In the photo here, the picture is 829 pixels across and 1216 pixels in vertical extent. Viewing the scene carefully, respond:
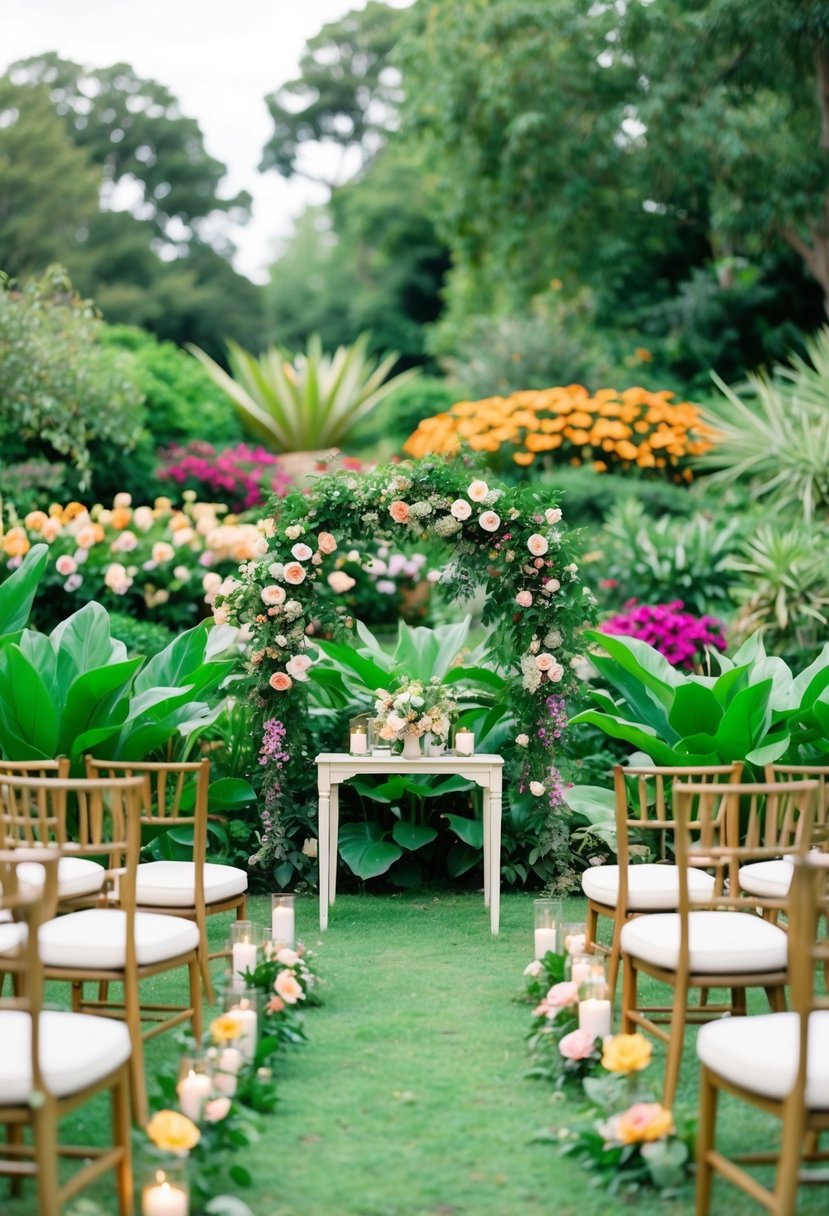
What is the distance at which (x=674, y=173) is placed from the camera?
12227 mm

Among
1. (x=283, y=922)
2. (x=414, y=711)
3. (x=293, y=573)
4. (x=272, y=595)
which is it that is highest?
(x=293, y=573)

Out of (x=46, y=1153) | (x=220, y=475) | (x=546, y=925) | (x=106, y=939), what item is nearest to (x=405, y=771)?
(x=546, y=925)

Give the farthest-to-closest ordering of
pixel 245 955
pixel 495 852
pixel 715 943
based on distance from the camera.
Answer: pixel 495 852 < pixel 245 955 < pixel 715 943

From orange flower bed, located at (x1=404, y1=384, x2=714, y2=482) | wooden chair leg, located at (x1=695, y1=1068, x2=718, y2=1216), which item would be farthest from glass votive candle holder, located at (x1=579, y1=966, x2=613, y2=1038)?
orange flower bed, located at (x1=404, y1=384, x2=714, y2=482)

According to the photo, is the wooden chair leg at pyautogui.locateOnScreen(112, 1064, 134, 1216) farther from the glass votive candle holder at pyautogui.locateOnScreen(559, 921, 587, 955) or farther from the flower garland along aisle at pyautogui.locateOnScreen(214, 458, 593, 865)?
the flower garland along aisle at pyautogui.locateOnScreen(214, 458, 593, 865)

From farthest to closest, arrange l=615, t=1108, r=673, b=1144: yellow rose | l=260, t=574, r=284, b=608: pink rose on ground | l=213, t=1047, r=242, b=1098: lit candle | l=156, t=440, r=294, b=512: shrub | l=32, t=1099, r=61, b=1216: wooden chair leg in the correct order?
l=156, t=440, r=294, b=512: shrub, l=260, t=574, r=284, b=608: pink rose on ground, l=213, t=1047, r=242, b=1098: lit candle, l=615, t=1108, r=673, b=1144: yellow rose, l=32, t=1099, r=61, b=1216: wooden chair leg

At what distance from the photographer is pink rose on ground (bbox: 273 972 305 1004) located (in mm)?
4004

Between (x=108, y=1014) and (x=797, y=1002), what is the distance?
8.63 feet

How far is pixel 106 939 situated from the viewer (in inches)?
134

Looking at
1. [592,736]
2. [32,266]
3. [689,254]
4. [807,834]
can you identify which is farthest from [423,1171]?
[32,266]

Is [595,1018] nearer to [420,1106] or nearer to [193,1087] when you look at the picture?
[420,1106]

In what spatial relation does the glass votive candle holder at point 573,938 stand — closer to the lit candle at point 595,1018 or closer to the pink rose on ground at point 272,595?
the lit candle at point 595,1018

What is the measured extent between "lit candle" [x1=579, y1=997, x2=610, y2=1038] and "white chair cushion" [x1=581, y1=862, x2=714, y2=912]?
54cm

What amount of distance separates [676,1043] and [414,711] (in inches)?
97.1
